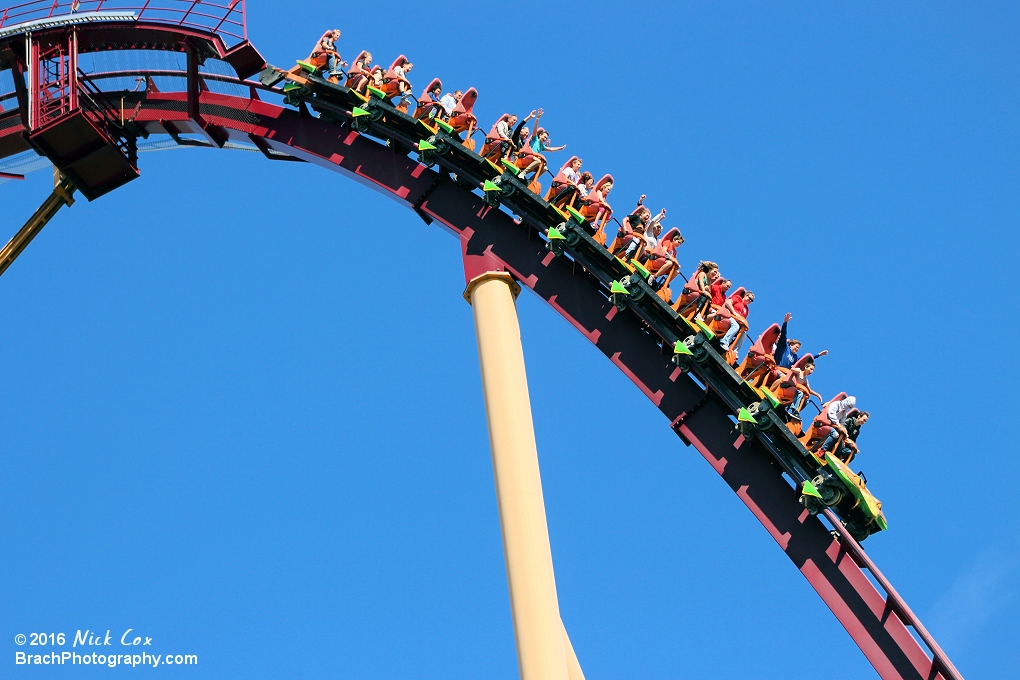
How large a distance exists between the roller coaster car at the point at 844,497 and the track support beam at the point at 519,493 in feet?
6.52

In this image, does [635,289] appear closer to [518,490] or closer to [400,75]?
[518,490]

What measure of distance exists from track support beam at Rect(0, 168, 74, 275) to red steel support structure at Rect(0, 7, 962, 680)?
0.62 m

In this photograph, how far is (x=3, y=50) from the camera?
43.8 ft

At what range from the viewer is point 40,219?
550 inches

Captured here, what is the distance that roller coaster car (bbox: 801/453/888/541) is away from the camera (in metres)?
10.0

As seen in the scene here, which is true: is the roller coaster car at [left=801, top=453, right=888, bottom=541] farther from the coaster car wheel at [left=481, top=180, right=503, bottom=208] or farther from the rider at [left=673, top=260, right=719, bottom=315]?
the coaster car wheel at [left=481, top=180, right=503, bottom=208]

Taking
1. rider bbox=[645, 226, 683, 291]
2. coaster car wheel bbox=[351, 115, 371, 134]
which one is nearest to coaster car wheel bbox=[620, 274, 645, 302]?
rider bbox=[645, 226, 683, 291]

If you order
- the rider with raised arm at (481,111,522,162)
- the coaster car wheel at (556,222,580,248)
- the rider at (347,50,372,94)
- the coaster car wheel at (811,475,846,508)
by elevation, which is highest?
the rider at (347,50,372,94)

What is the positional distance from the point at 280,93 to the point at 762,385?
213 inches

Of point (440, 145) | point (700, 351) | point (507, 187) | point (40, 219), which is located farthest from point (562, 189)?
point (40, 219)

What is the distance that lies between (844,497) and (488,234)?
380cm

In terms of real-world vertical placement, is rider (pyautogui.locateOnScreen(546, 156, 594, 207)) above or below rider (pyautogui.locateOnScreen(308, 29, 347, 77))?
below

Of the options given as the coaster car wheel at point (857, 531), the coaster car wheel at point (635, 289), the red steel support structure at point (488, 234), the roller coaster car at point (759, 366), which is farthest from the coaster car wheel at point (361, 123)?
the coaster car wheel at point (857, 531)

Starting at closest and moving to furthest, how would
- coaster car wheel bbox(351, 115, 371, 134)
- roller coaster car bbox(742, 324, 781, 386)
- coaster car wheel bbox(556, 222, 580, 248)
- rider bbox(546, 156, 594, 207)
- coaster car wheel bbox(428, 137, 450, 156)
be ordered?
1. roller coaster car bbox(742, 324, 781, 386)
2. coaster car wheel bbox(556, 222, 580, 248)
3. rider bbox(546, 156, 594, 207)
4. coaster car wheel bbox(428, 137, 450, 156)
5. coaster car wheel bbox(351, 115, 371, 134)
